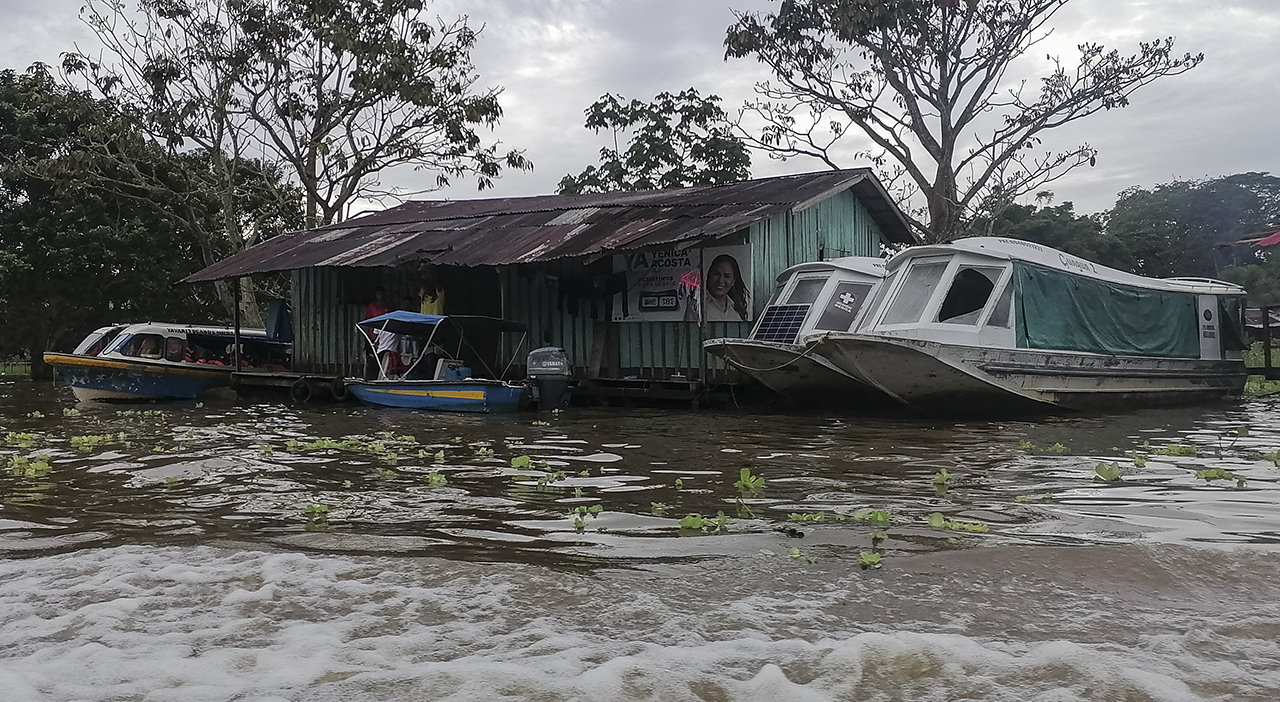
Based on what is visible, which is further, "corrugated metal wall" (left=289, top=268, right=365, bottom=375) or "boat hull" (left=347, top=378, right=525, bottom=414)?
"corrugated metal wall" (left=289, top=268, right=365, bottom=375)

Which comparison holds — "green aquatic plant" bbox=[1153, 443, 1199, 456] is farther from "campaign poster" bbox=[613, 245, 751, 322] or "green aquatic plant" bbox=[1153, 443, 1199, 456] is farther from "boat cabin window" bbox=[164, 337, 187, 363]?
"boat cabin window" bbox=[164, 337, 187, 363]

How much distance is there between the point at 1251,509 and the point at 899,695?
3.51m

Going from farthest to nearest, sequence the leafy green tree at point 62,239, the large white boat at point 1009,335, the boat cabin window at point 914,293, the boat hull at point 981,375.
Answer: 1. the leafy green tree at point 62,239
2. the boat cabin window at point 914,293
3. the large white boat at point 1009,335
4. the boat hull at point 981,375

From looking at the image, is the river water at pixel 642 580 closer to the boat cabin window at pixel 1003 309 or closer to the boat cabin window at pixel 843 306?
the boat cabin window at pixel 1003 309

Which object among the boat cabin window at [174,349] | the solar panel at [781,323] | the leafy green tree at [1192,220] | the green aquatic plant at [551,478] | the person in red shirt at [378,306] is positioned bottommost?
the green aquatic plant at [551,478]

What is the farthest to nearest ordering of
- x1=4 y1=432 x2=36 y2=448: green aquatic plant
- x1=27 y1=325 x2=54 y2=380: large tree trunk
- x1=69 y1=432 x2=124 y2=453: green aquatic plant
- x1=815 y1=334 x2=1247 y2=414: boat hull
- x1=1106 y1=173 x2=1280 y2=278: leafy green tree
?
x1=1106 y1=173 x2=1280 y2=278: leafy green tree, x1=27 y1=325 x2=54 y2=380: large tree trunk, x1=815 y1=334 x2=1247 y2=414: boat hull, x1=4 y1=432 x2=36 y2=448: green aquatic plant, x1=69 y1=432 x2=124 y2=453: green aquatic plant

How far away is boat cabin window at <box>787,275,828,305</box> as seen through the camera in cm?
1415

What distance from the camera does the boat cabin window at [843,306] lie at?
45.0 feet

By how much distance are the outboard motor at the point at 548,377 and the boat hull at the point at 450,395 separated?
0.42 meters

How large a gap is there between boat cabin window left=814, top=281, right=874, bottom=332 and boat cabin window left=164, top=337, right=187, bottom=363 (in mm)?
12164

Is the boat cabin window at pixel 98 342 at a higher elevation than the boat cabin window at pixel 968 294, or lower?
lower

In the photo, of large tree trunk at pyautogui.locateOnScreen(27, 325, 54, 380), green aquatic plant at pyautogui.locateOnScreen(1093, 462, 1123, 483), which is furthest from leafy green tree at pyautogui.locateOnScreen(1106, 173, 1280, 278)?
large tree trunk at pyautogui.locateOnScreen(27, 325, 54, 380)

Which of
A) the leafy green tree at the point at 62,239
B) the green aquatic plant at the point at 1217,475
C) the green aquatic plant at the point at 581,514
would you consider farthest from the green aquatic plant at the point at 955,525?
the leafy green tree at the point at 62,239

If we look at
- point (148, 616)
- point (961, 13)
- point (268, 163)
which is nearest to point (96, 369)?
point (268, 163)
